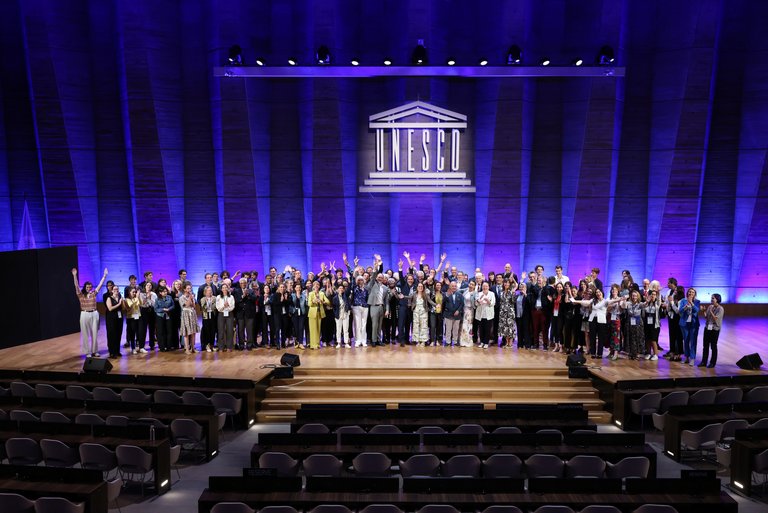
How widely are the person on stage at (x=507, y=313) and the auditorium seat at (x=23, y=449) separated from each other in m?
7.94

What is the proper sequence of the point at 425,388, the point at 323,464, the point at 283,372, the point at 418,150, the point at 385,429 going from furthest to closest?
1. the point at 418,150
2. the point at 283,372
3. the point at 425,388
4. the point at 385,429
5. the point at 323,464

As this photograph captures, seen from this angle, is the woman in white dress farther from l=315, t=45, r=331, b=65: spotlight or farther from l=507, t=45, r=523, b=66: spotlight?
l=315, t=45, r=331, b=65: spotlight

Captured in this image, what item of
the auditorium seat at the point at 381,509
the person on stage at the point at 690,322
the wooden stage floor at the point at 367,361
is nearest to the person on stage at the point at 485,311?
the wooden stage floor at the point at 367,361

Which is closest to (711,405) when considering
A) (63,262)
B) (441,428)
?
(441,428)

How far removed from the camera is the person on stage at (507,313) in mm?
11469

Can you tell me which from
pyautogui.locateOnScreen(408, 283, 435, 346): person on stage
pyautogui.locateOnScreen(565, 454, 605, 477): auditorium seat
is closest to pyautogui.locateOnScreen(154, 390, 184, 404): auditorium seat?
pyautogui.locateOnScreen(408, 283, 435, 346): person on stage

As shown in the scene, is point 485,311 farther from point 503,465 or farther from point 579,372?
point 503,465

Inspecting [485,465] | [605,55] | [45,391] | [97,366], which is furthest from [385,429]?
[605,55]

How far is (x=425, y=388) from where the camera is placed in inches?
386

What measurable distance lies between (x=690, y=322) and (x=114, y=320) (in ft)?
34.8

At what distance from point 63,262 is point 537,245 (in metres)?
11.5

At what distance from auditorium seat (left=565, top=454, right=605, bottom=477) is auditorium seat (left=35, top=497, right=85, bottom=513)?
191 inches

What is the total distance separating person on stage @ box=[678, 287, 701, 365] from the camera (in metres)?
10.5

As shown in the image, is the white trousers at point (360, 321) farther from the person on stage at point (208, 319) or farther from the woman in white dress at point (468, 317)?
the person on stage at point (208, 319)
